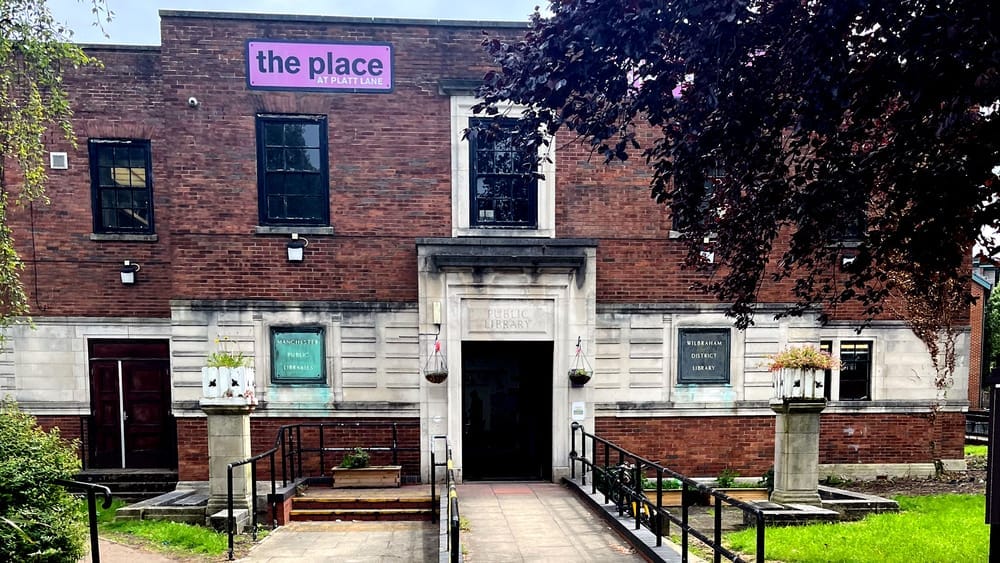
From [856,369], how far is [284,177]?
36.0 ft

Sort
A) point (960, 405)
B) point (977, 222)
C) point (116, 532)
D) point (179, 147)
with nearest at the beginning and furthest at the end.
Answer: point (977, 222)
point (116, 532)
point (179, 147)
point (960, 405)

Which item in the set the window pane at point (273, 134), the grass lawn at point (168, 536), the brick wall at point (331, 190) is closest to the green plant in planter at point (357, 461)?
the grass lawn at point (168, 536)

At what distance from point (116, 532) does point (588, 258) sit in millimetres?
7866

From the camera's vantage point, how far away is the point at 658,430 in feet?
31.6

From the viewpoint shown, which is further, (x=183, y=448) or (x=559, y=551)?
(x=183, y=448)

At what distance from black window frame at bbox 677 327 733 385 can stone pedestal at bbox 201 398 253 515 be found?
7013 mm

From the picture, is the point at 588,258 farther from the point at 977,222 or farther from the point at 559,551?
the point at 977,222

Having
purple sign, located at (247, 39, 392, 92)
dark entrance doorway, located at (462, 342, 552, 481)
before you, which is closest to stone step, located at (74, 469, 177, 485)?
dark entrance doorway, located at (462, 342, 552, 481)

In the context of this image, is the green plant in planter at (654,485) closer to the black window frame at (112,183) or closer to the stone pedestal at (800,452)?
the stone pedestal at (800,452)

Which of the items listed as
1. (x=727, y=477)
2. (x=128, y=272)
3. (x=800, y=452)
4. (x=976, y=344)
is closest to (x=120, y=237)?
(x=128, y=272)

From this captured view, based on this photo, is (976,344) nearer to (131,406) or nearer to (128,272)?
(131,406)

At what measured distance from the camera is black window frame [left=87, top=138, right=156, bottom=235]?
9.97 m

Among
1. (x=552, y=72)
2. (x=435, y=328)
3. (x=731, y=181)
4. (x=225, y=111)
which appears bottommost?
(x=435, y=328)

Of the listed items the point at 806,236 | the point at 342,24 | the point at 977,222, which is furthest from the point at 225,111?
the point at 977,222
